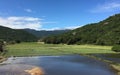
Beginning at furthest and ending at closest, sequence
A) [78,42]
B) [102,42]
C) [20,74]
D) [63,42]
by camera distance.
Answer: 1. [63,42]
2. [78,42]
3. [102,42]
4. [20,74]

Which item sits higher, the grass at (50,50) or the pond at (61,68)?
the grass at (50,50)

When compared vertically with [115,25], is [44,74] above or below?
below

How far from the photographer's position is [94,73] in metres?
41.7

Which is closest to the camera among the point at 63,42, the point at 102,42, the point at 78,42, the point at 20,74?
the point at 20,74

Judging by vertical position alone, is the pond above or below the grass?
below

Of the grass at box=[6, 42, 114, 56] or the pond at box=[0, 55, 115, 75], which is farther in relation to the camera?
the grass at box=[6, 42, 114, 56]

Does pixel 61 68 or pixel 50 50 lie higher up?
pixel 50 50

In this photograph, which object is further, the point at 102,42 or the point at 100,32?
the point at 100,32

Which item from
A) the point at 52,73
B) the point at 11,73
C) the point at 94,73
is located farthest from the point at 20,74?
the point at 94,73

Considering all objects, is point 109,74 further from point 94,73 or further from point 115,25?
point 115,25

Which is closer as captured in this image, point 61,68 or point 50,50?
point 61,68

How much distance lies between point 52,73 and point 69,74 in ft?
8.19

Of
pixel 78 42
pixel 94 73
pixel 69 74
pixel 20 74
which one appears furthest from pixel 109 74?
pixel 78 42

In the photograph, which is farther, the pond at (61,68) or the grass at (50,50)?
the grass at (50,50)
